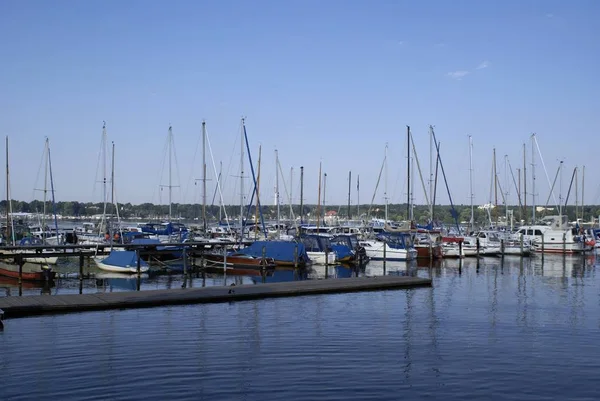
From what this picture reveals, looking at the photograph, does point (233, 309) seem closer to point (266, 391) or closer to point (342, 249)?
point (266, 391)

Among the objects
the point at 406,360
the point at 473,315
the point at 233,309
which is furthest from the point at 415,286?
the point at 406,360

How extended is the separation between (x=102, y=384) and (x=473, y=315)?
16.0 m

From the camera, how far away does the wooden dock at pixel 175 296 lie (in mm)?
25253

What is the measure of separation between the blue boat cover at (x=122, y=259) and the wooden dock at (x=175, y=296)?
45.3ft

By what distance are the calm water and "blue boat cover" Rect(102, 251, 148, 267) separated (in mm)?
16529

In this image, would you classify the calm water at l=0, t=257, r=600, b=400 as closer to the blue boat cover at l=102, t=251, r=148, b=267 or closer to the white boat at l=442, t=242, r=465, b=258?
the blue boat cover at l=102, t=251, r=148, b=267

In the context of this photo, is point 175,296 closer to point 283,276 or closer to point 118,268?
point 283,276

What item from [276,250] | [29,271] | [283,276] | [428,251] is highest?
[276,250]

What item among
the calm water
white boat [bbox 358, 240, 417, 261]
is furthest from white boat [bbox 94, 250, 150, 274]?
white boat [bbox 358, 240, 417, 261]

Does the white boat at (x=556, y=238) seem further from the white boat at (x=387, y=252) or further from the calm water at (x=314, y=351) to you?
the calm water at (x=314, y=351)

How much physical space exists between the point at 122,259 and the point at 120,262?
228mm

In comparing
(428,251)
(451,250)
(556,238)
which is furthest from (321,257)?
(556,238)

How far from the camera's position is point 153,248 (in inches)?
1917

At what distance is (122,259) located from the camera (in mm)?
43125
